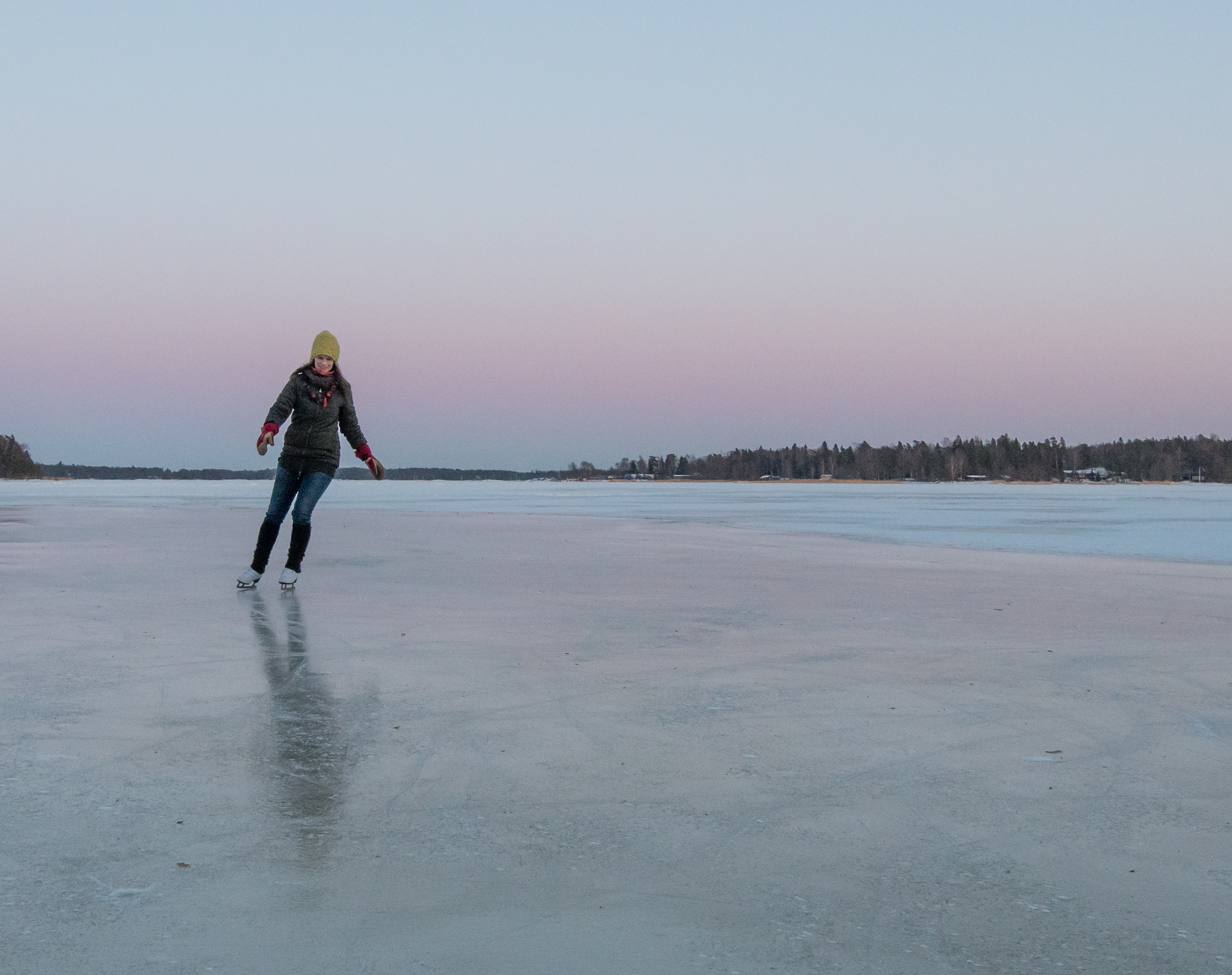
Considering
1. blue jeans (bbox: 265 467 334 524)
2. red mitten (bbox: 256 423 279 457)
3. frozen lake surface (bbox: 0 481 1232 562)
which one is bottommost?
frozen lake surface (bbox: 0 481 1232 562)

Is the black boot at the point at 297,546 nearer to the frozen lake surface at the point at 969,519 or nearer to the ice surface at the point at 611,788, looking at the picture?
the ice surface at the point at 611,788

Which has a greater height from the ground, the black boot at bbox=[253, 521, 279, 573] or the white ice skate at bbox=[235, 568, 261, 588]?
the black boot at bbox=[253, 521, 279, 573]

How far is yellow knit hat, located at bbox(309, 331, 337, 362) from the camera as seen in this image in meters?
8.07

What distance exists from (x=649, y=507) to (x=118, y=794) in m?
25.4

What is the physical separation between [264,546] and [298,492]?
54 centimetres

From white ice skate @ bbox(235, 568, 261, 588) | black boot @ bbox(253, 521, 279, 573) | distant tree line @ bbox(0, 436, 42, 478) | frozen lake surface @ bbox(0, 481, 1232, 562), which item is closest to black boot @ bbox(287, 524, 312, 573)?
black boot @ bbox(253, 521, 279, 573)

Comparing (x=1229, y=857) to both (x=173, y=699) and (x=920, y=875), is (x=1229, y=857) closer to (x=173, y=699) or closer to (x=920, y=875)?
(x=920, y=875)

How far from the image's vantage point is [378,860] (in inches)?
91.7

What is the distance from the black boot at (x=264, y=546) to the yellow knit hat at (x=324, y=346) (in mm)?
1322

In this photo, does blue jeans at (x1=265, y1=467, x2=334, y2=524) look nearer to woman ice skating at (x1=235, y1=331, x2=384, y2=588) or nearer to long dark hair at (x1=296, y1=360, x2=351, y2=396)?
woman ice skating at (x1=235, y1=331, x2=384, y2=588)

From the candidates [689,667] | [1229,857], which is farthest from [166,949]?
[689,667]

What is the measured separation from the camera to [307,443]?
26.8ft

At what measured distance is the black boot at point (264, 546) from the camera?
25.8 feet

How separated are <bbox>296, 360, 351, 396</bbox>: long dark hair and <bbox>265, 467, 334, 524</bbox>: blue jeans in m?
0.67
